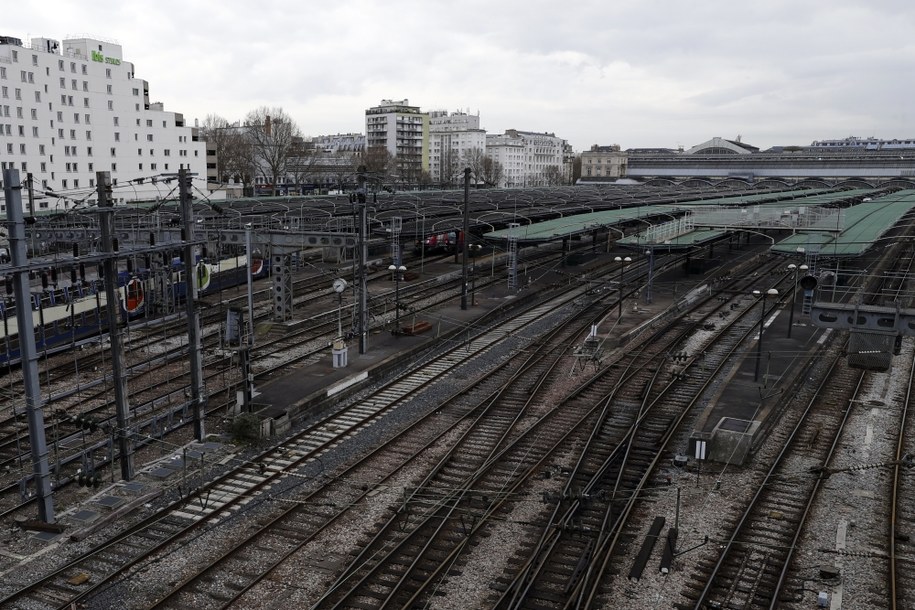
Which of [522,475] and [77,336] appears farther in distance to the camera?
[77,336]

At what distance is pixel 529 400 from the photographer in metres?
19.1

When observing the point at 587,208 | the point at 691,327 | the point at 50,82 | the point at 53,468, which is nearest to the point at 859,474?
the point at 691,327

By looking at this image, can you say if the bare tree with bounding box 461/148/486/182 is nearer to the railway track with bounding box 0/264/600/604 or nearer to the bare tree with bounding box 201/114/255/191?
the bare tree with bounding box 201/114/255/191

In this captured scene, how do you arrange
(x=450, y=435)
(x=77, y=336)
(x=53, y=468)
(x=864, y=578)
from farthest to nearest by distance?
(x=77, y=336)
(x=450, y=435)
(x=53, y=468)
(x=864, y=578)

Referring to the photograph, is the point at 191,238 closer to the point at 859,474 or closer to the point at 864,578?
the point at 864,578

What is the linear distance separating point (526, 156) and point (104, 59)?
11682 cm

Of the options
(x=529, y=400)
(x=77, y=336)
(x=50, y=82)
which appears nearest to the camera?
(x=529, y=400)

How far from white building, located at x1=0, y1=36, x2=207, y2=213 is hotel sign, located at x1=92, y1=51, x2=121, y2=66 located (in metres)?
0.09

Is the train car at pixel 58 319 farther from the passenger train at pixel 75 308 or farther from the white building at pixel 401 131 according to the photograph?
the white building at pixel 401 131

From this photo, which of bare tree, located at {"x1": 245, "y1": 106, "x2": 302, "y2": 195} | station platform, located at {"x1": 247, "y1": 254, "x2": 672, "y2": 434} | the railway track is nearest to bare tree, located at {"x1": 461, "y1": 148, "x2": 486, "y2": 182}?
bare tree, located at {"x1": 245, "y1": 106, "x2": 302, "y2": 195}

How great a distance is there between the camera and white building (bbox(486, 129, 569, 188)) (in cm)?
16662

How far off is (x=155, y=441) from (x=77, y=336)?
8888mm

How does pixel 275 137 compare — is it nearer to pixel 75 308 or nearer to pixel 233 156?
pixel 233 156

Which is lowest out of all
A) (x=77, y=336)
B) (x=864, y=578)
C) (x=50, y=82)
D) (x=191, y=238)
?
(x=864, y=578)
